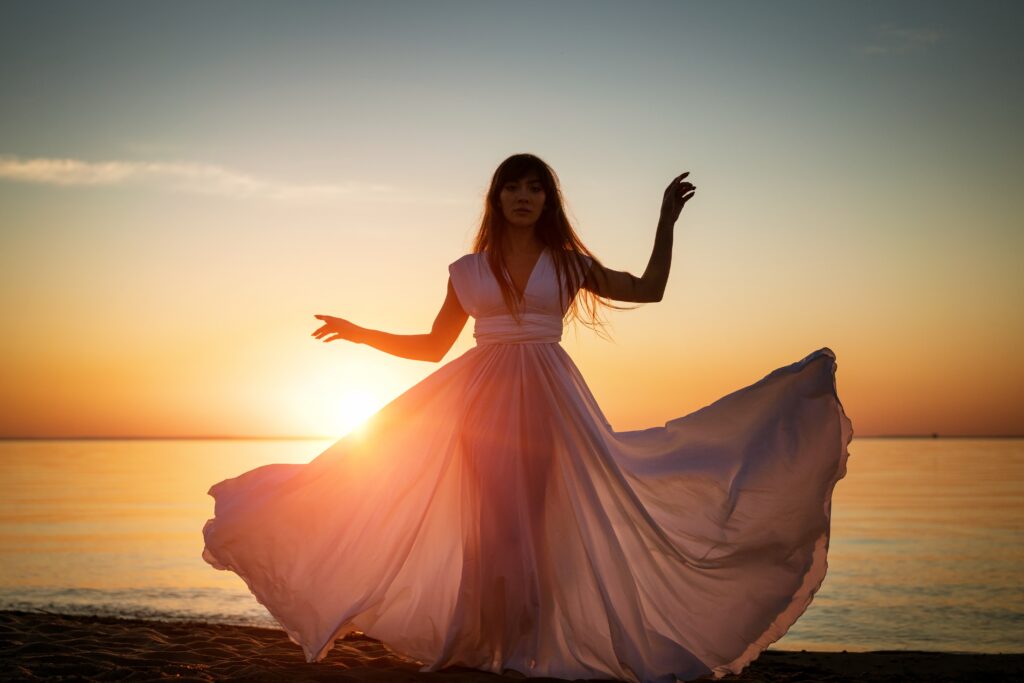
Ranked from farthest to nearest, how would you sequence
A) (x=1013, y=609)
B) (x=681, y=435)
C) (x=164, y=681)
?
(x=1013, y=609) < (x=681, y=435) < (x=164, y=681)

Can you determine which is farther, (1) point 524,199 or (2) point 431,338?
(2) point 431,338

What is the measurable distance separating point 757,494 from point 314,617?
2499mm

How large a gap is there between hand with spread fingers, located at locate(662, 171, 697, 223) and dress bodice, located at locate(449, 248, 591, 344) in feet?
1.73

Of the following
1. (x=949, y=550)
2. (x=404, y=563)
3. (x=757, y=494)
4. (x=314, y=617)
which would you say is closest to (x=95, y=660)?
(x=314, y=617)

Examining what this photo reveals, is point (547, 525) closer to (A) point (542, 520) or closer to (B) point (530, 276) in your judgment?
(A) point (542, 520)

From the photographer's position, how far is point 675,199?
17.0 feet

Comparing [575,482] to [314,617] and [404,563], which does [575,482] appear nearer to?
[404,563]

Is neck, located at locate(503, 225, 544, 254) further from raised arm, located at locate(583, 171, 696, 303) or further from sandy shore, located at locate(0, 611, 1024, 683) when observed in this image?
sandy shore, located at locate(0, 611, 1024, 683)

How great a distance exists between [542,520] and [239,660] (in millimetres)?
2024

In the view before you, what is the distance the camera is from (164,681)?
4582mm

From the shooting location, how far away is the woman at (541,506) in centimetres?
480

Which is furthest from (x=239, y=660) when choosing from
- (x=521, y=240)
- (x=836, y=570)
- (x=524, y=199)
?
(x=836, y=570)

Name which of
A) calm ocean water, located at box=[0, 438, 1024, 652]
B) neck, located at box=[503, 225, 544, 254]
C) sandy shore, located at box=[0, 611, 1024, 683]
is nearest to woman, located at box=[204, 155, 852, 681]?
neck, located at box=[503, 225, 544, 254]

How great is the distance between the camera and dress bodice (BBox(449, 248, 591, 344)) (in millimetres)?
5121
